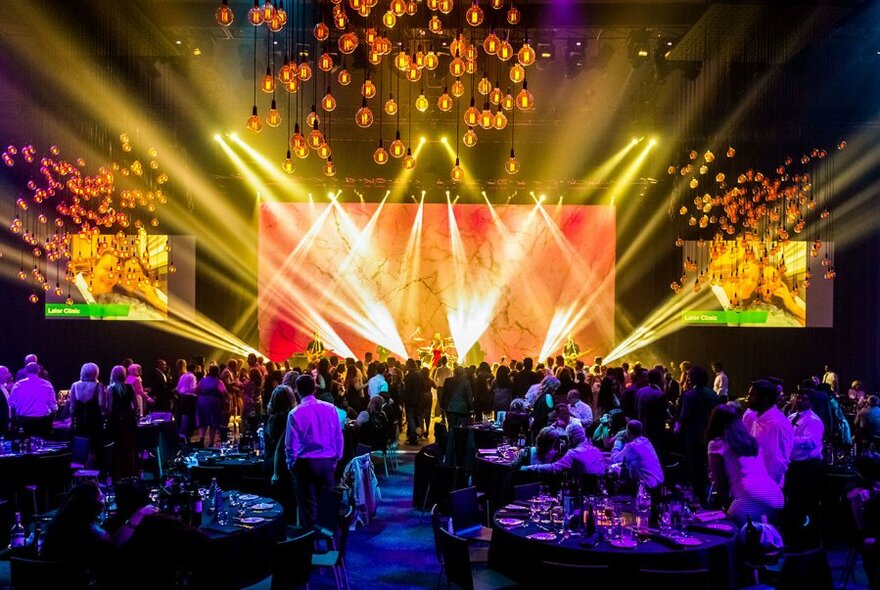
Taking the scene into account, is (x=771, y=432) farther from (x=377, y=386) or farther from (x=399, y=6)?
(x=377, y=386)

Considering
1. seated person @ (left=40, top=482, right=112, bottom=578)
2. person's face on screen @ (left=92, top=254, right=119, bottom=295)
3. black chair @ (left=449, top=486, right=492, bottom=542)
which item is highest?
person's face on screen @ (left=92, top=254, right=119, bottom=295)

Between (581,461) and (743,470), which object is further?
(581,461)

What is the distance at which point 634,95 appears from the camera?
1394cm

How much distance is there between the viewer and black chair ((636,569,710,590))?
145 inches

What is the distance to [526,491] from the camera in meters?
5.55

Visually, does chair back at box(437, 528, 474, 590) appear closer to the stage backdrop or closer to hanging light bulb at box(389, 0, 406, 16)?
hanging light bulb at box(389, 0, 406, 16)

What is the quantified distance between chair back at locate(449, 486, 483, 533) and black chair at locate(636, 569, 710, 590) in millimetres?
1882

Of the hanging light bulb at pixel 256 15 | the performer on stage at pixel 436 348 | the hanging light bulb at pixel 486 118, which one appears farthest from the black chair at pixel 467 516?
the performer on stage at pixel 436 348

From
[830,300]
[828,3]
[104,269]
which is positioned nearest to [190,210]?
[104,269]

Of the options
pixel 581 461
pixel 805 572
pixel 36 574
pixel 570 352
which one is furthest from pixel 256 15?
pixel 570 352

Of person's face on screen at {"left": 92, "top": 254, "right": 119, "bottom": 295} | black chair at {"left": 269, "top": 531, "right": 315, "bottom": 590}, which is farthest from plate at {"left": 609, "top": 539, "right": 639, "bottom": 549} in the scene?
person's face on screen at {"left": 92, "top": 254, "right": 119, "bottom": 295}

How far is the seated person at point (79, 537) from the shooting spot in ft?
12.1

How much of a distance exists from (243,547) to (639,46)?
8.54 metres

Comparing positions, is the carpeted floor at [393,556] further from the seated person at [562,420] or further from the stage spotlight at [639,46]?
the stage spotlight at [639,46]
